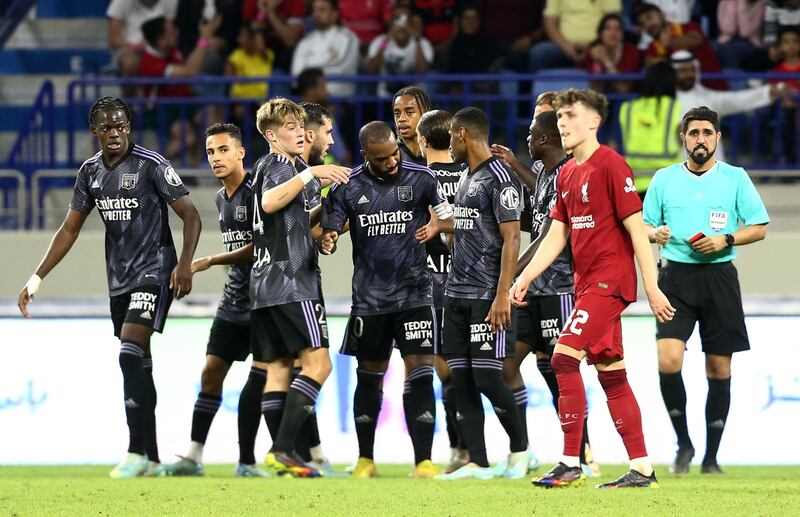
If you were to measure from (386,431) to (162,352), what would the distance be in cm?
165

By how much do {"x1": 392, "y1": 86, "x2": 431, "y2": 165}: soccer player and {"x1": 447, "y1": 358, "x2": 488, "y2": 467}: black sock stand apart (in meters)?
1.46

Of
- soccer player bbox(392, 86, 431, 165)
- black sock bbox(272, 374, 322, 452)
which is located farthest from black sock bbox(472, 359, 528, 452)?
soccer player bbox(392, 86, 431, 165)

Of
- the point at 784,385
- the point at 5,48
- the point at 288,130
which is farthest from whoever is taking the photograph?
the point at 5,48

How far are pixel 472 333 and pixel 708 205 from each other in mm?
1660

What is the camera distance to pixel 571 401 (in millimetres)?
6949

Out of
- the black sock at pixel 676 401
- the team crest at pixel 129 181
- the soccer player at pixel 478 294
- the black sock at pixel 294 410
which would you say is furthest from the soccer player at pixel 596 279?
the team crest at pixel 129 181

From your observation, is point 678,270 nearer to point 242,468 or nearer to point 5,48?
point 242,468

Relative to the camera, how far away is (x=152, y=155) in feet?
28.4

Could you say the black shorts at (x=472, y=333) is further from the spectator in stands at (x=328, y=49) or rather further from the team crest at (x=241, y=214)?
the spectator in stands at (x=328, y=49)

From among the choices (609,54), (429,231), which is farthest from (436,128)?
(609,54)

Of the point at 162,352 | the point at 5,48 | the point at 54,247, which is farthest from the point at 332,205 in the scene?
the point at 5,48

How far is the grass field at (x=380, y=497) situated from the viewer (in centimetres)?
635

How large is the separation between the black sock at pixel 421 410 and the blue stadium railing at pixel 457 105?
5.00 metres

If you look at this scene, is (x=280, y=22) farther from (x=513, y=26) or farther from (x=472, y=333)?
(x=472, y=333)
